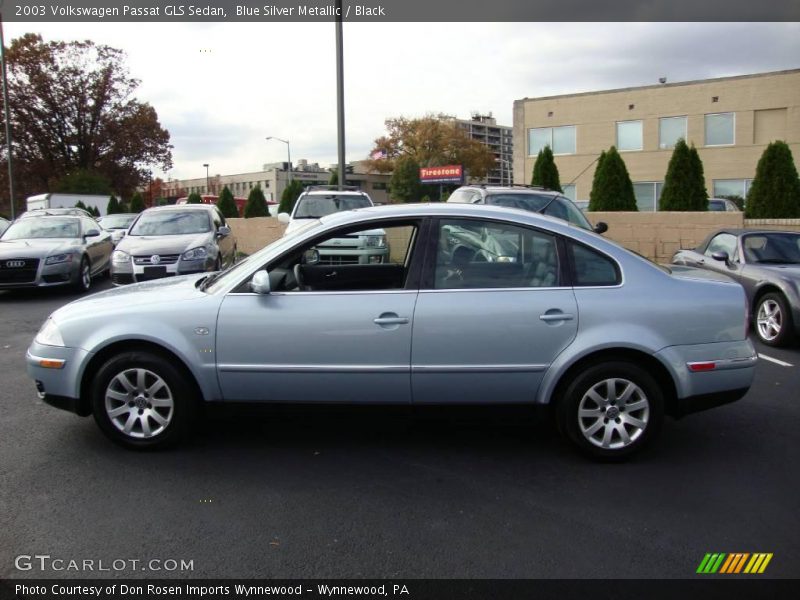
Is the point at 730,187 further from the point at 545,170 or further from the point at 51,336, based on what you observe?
the point at 51,336

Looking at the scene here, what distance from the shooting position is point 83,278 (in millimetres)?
12586

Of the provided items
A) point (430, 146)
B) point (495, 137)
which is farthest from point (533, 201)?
point (495, 137)

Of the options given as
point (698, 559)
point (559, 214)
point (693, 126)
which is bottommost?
point (698, 559)

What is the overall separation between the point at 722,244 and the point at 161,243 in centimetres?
864

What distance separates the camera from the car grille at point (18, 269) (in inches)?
456

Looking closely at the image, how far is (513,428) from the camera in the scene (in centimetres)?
504

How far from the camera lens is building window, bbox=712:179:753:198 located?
104ft

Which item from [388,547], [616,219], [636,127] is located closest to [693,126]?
[636,127]

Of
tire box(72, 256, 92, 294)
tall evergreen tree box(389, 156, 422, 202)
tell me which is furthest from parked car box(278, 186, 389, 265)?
tall evergreen tree box(389, 156, 422, 202)

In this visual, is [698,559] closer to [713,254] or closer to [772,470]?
[772,470]

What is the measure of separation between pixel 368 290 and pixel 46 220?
11.8 metres

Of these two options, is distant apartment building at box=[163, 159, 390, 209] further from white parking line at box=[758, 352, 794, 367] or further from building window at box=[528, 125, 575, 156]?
white parking line at box=[758, 352, 794, 367]

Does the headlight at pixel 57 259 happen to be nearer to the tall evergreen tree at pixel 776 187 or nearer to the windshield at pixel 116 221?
the windshield at pixel 116 221

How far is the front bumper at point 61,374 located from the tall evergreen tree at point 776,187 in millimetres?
15540
